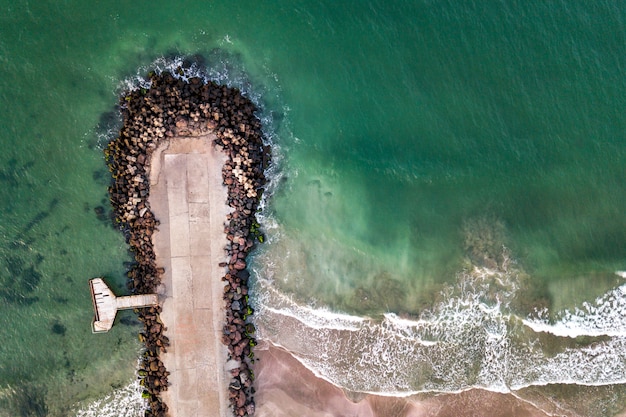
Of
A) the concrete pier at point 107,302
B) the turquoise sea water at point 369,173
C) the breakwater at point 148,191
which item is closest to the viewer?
the concrete pier at point 107,302

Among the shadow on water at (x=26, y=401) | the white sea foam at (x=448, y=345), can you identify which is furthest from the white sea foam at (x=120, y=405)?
the white sea foam at (x=448, y=345)

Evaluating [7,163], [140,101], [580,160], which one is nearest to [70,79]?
[140,101]

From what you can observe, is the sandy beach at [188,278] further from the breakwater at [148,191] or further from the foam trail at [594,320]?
the foam trail at [594,320]

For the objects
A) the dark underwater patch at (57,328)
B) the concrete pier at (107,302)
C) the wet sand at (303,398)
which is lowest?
the wet sand at (303,398)

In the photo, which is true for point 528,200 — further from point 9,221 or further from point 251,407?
point 9,221

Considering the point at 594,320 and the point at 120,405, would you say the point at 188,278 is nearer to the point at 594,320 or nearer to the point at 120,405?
the point at 120,405

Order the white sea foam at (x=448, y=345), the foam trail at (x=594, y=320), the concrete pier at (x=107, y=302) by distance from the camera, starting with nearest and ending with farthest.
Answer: the concrete pier at (x=107, y=302) → the white sea foam at (x=448, y=345) → the foam trail at (x=594, y=320)
